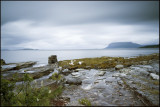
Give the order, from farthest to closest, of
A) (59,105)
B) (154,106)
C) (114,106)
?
(59,105)
(114,106)
(154,106)

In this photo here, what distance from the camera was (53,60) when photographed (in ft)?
96.9

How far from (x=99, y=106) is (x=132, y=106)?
1.61m

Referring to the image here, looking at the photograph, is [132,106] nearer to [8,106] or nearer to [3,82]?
[8,106]

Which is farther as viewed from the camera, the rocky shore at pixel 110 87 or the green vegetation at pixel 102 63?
the green vegetation at pixel 102 63

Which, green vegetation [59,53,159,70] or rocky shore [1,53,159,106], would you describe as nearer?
rocky shore [1,53,159,106]

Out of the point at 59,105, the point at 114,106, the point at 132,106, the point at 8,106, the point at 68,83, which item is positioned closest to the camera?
the point at 8,106

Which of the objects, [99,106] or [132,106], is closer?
[132,106]

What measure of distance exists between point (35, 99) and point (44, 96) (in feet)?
1.57

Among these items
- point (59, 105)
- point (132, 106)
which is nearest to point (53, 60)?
point (59, 105)

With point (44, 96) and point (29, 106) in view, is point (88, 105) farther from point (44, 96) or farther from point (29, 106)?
point (29, 106)

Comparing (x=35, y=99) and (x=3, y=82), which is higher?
(x=3, y=82)

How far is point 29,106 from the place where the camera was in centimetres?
478

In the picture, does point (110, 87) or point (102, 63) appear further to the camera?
point (102, 63)

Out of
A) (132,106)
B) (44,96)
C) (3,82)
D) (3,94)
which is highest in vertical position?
(3,82)
